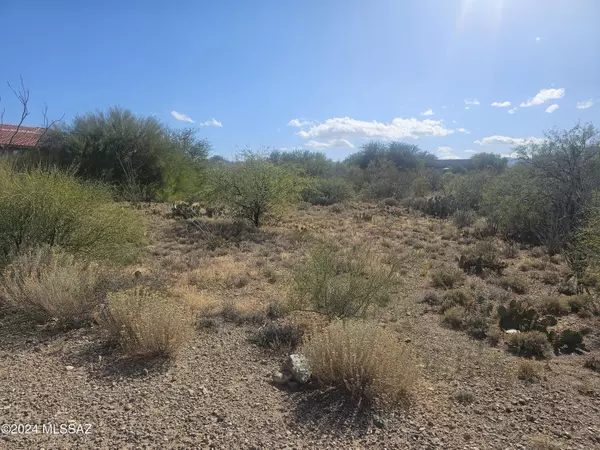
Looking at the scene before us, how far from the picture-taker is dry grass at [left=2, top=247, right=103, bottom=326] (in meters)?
5.72

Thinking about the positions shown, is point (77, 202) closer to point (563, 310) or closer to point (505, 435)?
point (505, 435)

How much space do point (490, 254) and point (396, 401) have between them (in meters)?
8.38

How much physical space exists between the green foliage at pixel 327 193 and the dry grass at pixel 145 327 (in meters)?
24.3

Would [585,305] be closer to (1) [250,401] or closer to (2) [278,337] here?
(2) [278,337]

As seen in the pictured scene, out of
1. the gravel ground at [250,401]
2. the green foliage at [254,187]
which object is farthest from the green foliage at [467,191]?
the gravel ground at [250,401]

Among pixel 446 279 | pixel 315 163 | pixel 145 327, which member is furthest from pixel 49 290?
pixel 315 163

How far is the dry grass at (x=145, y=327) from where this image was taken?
479 cm

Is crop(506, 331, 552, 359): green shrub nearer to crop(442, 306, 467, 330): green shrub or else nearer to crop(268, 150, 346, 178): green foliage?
crop(442, 306, 467, 330): green shrub

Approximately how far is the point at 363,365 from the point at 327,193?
87.4 feet

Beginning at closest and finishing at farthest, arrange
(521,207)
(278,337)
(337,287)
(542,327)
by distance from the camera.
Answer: (278,337) → (337,287) → (542,327) → (521,207)

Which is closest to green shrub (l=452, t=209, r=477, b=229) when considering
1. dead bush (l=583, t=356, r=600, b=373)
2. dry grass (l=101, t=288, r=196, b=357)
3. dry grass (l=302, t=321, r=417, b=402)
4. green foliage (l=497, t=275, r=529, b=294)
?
green foliage (l=497, t=275, r=529, b=294)

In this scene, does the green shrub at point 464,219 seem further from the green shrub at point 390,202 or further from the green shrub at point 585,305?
the green shrub at point 585,305

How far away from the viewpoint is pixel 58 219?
7.59m

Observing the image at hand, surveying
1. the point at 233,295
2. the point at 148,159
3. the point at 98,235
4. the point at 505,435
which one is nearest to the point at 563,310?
the point at 505,435
